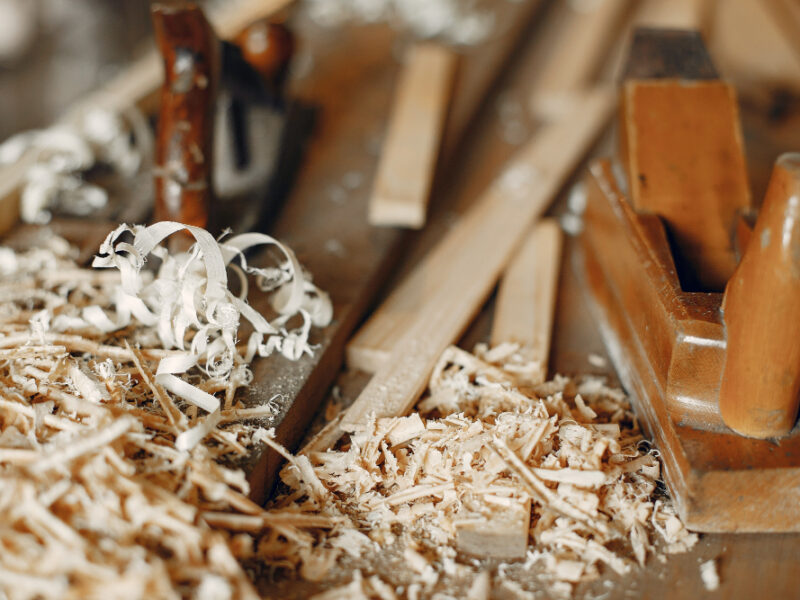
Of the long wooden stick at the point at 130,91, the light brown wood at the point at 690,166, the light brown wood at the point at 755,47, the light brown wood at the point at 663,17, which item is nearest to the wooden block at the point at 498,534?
the light brown wood at the point at 690,166

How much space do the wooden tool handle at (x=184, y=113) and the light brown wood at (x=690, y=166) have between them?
0.80 metres

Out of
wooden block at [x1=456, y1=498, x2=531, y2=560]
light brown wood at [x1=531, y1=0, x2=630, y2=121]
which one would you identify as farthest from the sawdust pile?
light brown wood at [x1=531, y1=0, x2=630, y2=121]

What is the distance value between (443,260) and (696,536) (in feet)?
2.62

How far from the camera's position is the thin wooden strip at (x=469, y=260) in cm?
117

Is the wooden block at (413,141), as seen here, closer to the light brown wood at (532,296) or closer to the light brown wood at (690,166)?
the light brown wood at (532,296)

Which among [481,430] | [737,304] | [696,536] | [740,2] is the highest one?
[740,2]

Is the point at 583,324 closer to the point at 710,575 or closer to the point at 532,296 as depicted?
the point at 532,296

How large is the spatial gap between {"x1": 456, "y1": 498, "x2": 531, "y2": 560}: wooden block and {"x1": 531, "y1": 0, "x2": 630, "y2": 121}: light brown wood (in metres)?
1.55

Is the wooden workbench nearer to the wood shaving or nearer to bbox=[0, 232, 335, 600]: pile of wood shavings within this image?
the wood shaving

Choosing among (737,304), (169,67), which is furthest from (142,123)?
(737,304)

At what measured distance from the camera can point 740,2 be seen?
2.46 metres

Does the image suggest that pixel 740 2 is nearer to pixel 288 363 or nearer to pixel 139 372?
pixel 288 363

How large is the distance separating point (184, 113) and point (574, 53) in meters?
1.58

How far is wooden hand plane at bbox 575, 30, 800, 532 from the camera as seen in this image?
0.86 meters
